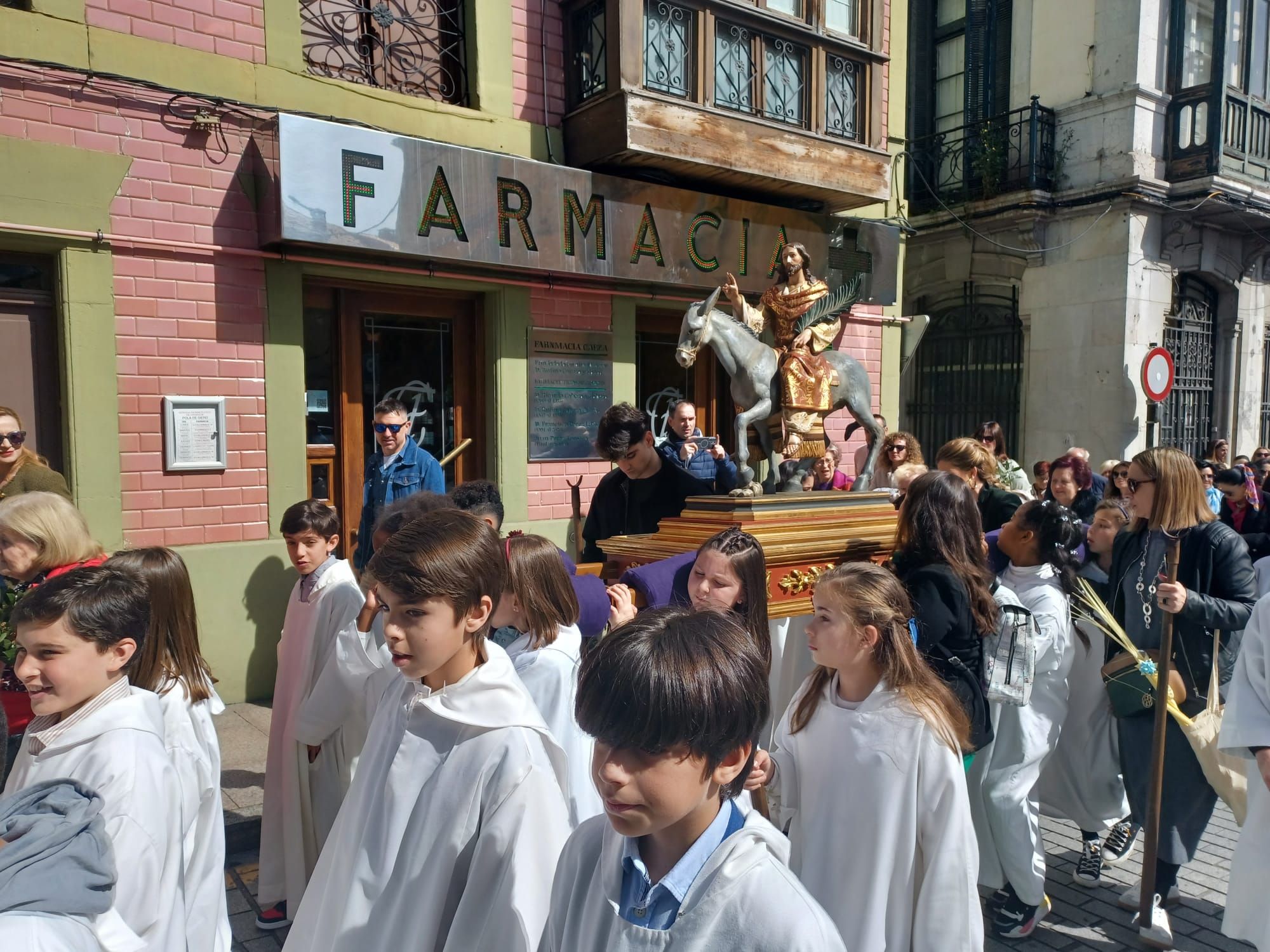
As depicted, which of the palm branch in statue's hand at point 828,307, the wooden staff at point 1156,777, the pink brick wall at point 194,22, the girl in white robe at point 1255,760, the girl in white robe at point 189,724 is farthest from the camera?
the pink brick wall at point 194,22

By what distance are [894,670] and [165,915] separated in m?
1.81

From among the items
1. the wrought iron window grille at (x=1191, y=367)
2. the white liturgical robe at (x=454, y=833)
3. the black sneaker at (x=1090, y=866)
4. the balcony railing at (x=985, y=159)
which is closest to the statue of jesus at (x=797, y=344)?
the black sneaker at (x=1090, y=866)

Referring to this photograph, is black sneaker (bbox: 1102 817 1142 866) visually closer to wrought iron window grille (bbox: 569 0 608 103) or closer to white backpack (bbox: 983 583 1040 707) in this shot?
white backpack (bbox: 983 583 1040 707)

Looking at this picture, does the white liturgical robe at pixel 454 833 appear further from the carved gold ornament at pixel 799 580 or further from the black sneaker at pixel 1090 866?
the black sneaker at pixel 1090 866

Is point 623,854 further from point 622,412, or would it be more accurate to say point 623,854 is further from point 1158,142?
point 1158,142

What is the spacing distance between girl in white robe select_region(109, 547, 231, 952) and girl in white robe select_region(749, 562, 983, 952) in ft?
4.71

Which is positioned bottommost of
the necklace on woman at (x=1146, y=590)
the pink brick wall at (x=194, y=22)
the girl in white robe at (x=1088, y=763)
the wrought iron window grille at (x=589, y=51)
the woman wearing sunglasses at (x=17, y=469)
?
the girl in white robe at (x=1088, y=763)

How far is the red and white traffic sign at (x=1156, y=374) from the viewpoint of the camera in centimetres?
1033

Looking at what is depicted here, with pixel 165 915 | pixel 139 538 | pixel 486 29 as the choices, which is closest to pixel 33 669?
pixel 165 915

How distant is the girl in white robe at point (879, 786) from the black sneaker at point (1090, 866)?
6.60ft

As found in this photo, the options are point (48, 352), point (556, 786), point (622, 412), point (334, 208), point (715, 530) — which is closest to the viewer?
point (556, 786)

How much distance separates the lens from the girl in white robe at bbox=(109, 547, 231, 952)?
2342 millimetres

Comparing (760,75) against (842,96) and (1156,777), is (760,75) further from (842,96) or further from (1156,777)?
(1156,777)

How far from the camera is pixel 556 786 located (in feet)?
6.47
